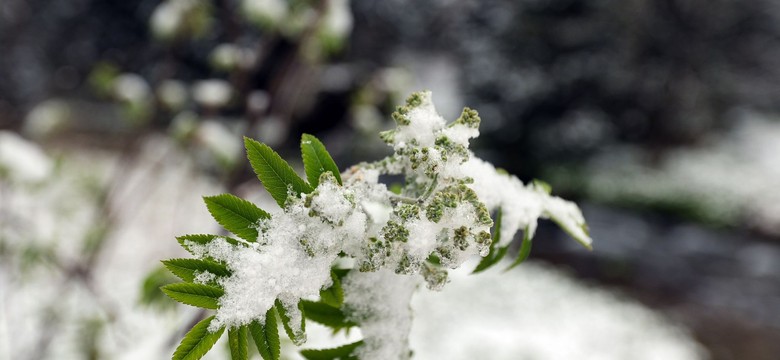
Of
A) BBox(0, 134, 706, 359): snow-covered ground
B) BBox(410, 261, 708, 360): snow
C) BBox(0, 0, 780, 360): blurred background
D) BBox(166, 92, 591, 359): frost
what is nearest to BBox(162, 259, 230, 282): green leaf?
BBox(166, 92, 591, 359): frost

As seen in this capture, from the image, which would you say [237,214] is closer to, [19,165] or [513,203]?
[513,203]

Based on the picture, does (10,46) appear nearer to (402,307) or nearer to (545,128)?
(545,128)

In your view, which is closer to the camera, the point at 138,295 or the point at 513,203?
the point at 513,203

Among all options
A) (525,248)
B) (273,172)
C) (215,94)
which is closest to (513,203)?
(525,248)

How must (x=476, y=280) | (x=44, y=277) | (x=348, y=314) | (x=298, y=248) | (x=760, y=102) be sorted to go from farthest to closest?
1. (x=760, y=102)
2. (x=476, y=280)
3. (x=44, y=277)
4. (x=348, y=314)
5. (x=298, y=248)

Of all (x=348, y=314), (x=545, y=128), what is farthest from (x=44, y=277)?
(x=545, y=128)

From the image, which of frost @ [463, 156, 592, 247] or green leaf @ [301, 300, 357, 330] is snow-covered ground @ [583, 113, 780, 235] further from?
green leaf @ [301, 300, 357, 330]

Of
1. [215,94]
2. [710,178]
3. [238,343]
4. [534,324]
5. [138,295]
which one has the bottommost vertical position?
[238,343]
